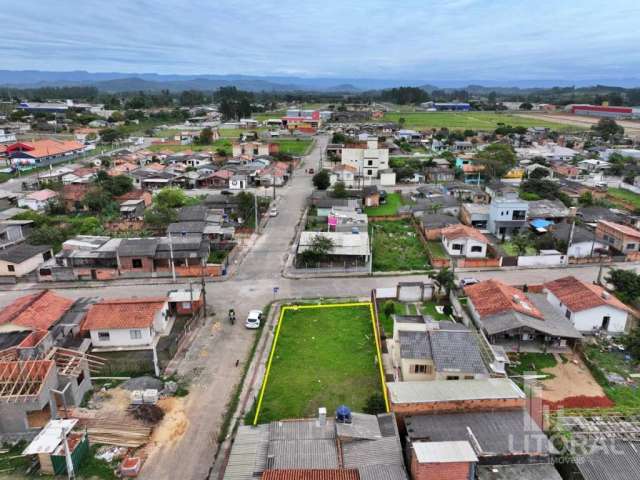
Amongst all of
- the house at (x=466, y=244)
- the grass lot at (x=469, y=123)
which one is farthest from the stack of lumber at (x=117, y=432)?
the grass lot at (x=469, y=123)

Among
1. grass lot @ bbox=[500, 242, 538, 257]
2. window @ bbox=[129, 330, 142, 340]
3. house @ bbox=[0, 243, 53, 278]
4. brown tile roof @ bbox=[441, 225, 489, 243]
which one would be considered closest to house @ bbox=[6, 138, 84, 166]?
house @ bbox=[0, 243, 53, 278]

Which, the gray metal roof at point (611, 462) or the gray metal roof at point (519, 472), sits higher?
the gray metal roof at point (611, 462)

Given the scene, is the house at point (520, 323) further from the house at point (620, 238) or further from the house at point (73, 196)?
the house at point (73, 196)

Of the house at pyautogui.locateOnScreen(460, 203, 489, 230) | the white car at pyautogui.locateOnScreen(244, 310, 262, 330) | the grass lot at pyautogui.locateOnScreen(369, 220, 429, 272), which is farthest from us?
the house at pyautogui.locateOnScreen(460, 203, 489, 230)

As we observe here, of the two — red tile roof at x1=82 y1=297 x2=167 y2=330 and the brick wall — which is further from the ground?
the brick wall

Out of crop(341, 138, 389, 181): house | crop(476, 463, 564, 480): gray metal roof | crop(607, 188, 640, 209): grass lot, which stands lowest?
crop(607, 188, 640, 209): grass lot

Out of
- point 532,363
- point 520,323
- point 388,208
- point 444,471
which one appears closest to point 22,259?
point 444,471

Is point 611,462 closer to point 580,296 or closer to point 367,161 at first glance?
point 580,296

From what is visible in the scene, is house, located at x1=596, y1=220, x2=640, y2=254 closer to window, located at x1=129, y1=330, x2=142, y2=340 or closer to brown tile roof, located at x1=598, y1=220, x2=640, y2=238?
brown tile roof, located at x1=598, y1=220, x2=640, y2=238
